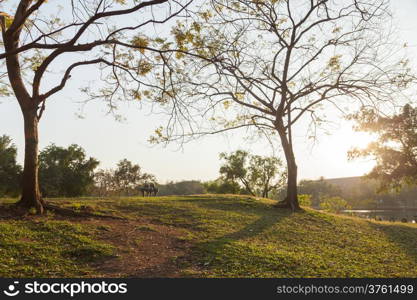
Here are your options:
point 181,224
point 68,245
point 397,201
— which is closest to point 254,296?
point 68,245

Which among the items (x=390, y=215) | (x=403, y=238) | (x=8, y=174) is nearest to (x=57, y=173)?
(x=8, y=174)

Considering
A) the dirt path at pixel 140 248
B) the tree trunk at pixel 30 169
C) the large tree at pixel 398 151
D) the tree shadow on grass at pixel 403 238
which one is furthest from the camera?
the large tree at pixel 398 151

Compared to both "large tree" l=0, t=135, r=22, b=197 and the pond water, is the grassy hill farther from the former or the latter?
the pond water

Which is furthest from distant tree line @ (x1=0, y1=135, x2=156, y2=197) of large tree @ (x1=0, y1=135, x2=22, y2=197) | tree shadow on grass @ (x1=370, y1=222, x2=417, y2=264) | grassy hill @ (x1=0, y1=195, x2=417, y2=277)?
tree shadow on grass @ (x1=370, y1=222, x2=417, y2=264)

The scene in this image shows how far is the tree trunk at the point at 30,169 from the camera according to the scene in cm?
939

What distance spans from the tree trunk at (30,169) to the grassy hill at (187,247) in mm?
521

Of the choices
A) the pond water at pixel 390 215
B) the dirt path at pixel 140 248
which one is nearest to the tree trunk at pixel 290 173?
the dirt path at pixel 140 248

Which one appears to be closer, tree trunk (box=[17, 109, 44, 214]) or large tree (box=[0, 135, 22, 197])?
tree trunk (box=[17, 109, 44, 214])

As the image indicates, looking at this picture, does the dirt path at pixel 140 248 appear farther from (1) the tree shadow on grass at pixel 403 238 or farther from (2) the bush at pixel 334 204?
(2) the bush at pixel 334 204

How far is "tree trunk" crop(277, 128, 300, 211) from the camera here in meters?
16.5

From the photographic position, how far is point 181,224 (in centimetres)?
1039

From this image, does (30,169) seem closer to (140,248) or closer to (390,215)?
(140,248)

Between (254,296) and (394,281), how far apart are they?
2913 millimetres

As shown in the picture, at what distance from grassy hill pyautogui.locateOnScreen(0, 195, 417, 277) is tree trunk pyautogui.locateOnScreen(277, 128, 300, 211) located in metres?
4.03
